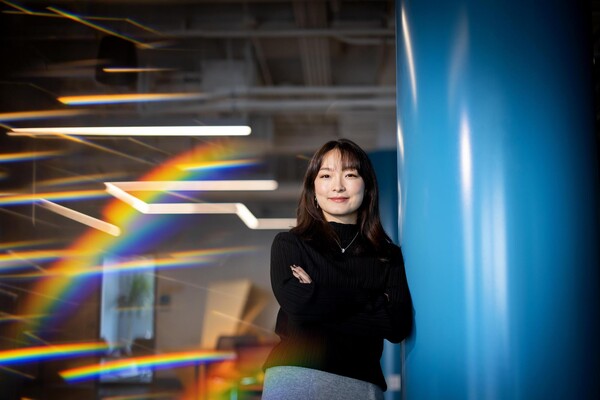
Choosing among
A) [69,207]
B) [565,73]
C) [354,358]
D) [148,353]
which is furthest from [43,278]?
[565,73]

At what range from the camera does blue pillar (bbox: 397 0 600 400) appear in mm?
1194

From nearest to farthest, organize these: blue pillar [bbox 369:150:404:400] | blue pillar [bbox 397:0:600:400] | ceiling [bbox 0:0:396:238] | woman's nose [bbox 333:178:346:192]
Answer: blue pillar [bbox 397:0:600:400], woman's nose [bbox 333:178:346:192], blue pillar [bbox 369:150:404:400], ceiling [bbox 0:0:396:238]

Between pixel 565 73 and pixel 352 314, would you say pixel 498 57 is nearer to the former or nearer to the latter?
pixel 565 73

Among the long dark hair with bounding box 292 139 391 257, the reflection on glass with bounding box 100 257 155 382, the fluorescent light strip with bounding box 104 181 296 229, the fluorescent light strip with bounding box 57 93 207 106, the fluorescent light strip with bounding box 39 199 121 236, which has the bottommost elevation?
the reflection on glass with bounding box 100 257 155 382

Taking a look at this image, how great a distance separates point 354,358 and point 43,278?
8.40 m

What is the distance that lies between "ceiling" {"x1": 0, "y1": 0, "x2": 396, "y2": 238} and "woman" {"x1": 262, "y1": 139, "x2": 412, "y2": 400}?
3.88 m

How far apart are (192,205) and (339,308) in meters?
10.5

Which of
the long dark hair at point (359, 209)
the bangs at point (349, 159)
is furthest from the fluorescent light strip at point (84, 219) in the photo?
the bangs at point (349, 159)

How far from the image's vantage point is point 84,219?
37.6 ft

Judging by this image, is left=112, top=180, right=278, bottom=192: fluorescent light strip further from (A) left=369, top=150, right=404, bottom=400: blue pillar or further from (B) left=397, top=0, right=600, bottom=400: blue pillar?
(B) left=397, top=0, right=600, bottom=400: blue pillar

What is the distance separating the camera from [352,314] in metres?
1.53

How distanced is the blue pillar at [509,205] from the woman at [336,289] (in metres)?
0.21

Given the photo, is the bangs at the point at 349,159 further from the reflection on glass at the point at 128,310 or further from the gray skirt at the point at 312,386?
the reflection on glass at the point at 128,310

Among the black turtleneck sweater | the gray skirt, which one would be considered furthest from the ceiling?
the gray skirt
